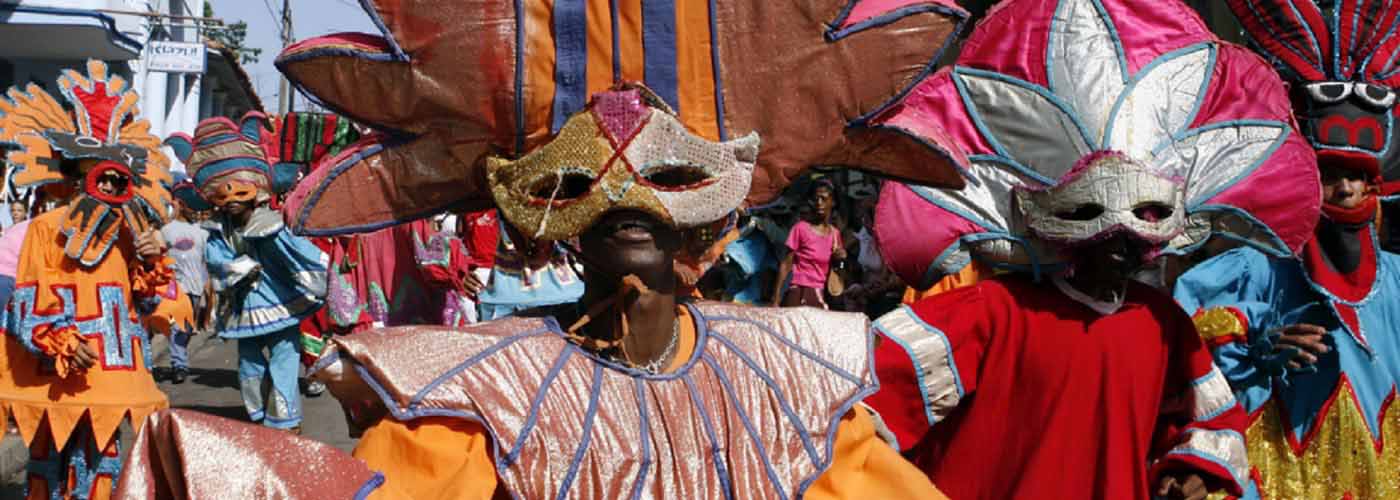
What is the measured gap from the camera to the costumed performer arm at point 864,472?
2.60m

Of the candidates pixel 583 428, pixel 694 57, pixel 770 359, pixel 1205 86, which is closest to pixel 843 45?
pixel 694 57

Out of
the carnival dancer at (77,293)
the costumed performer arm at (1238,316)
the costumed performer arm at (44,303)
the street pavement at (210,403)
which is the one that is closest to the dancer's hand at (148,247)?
the carnival dancer at (77,293)

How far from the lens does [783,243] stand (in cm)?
1100

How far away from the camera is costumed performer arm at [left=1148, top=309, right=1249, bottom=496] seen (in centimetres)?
371

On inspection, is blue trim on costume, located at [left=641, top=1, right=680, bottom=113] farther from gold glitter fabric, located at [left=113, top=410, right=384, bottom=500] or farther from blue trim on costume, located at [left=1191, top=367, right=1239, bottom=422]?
blue trim on costume, located at [left=1191, top=367, right=1239, bottom=422]

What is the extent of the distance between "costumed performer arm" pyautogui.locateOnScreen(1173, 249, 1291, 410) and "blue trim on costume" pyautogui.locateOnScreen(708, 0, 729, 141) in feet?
7.54

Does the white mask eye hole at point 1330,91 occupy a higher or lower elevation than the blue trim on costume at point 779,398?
higher

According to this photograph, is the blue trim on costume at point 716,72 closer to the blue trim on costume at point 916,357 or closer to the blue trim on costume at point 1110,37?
the blue trim on costume at point 916,357

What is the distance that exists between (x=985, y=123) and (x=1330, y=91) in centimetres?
155

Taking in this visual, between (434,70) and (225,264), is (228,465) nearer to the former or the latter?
(434,70)

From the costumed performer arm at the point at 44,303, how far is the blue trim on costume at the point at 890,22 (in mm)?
4313

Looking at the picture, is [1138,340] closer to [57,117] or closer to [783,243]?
[57,117]

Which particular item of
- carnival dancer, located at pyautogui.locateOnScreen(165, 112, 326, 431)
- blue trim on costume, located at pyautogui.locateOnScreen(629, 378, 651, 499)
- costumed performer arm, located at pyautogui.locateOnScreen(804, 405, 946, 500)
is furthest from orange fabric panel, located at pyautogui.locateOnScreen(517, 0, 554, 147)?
carnival dancer, located at pyautogui.locateOnScreen(165, 112, 326, 431)

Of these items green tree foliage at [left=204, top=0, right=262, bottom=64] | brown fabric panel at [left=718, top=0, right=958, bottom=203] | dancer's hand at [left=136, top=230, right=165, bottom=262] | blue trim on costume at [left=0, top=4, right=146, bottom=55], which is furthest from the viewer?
green tree foliage at [left=204, top=0, right=262, bottom=64]
